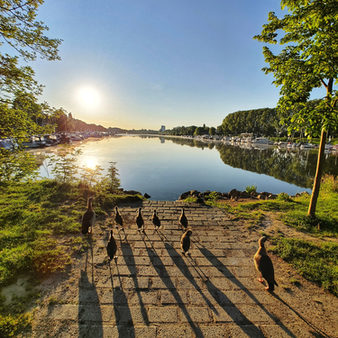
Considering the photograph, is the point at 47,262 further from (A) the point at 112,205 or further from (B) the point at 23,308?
(A) the point at 112,205

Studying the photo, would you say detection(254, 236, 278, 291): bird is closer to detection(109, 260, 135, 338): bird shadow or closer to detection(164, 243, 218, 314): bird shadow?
detection(164, 243, 218, 314): bird shadow

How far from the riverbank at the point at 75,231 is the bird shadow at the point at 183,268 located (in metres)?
0.34

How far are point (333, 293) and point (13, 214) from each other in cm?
999

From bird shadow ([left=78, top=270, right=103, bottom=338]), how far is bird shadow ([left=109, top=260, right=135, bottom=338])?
0.29 m

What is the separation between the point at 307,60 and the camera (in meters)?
5.32

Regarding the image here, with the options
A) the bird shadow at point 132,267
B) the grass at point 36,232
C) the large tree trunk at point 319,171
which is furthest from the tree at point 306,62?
the grass at point 36,232

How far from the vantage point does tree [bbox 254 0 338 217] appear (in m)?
Result: 4.58

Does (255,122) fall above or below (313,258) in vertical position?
above

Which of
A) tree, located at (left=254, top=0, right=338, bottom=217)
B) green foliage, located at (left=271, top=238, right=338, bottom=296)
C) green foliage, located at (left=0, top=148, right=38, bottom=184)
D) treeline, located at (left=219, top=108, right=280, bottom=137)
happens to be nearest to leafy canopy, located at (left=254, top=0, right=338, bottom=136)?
tree, located at (left=254, top=0, right=338, bottom=217)

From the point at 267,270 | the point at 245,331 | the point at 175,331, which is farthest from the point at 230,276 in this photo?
the point at 175,331

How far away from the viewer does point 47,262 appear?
13.5ft

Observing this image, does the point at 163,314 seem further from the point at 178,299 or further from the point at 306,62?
the point at 306,62

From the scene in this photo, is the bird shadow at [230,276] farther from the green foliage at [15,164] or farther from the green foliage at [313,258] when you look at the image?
the green foliage at [15,164]

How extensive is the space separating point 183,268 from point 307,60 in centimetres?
736
